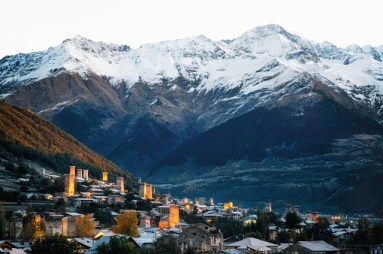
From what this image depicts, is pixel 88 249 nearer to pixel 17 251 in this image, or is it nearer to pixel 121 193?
pixel 17 251

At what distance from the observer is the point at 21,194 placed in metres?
135

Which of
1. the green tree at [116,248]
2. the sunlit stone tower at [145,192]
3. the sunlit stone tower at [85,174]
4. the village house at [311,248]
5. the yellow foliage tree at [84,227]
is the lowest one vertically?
the village house at [311,248]

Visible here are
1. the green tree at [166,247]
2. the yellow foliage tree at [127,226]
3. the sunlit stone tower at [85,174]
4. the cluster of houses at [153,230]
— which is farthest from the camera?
the sunlit stone tower at [85,174]

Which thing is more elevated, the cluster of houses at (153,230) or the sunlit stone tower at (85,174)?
the sunlit stone tower at (85,174)

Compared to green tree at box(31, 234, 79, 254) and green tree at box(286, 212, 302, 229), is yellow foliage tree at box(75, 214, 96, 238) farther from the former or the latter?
green tree at box(286, 212, 302, 229)

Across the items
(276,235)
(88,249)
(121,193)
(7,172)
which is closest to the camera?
(88,249)

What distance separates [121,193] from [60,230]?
193 feet

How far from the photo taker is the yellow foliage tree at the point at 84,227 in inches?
4043

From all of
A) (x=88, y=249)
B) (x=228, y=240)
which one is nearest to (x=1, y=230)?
(x=88, y=249)

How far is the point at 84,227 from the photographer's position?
342ft

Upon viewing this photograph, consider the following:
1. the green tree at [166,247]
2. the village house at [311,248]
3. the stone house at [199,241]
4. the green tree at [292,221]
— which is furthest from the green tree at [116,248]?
the green tree at [292,221]

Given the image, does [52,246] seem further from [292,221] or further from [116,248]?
[292,221]

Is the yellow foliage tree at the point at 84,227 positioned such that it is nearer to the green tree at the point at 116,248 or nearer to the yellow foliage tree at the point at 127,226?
the yellow foliage tree at the point at 127,226

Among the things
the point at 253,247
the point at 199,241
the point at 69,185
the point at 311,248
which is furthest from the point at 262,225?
the point at 69,185
